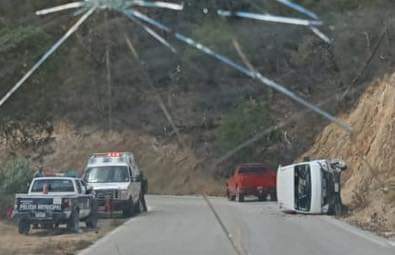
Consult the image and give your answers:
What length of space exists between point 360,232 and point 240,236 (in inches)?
133

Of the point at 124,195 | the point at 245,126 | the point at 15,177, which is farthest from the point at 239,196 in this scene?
the point at 15,177

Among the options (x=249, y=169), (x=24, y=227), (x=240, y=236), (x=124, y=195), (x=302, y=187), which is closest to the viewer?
(x=240, y=236)

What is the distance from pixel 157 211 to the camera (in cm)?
3472

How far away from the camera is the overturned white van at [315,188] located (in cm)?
3045

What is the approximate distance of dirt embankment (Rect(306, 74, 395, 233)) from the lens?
28234 mm

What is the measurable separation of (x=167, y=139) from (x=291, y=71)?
19.0m

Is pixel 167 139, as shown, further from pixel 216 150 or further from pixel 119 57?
pixel 119 57

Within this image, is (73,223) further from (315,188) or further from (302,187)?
(302,187)

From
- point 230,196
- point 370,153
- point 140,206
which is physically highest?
point 370,153

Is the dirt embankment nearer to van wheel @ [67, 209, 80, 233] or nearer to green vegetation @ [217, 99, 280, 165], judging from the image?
green vegetation @ [217, 99, 280, 165]

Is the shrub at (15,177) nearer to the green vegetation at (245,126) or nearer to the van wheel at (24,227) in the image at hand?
→ the van wheel at (24,227)

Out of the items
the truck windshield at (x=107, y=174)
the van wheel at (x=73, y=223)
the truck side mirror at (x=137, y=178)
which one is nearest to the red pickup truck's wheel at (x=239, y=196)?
the truck side mirror at (x=137, y=178)

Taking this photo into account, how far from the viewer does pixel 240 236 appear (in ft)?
74.6

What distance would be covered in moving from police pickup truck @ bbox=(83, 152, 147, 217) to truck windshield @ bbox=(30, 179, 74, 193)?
3.99m
